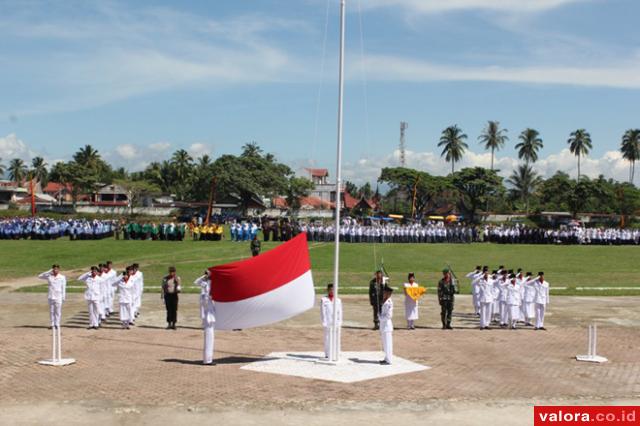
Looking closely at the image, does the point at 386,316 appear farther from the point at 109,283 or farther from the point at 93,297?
the point at 109,283

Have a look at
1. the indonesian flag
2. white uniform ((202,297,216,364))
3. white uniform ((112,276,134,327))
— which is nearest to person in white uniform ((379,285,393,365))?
the indonesian flag

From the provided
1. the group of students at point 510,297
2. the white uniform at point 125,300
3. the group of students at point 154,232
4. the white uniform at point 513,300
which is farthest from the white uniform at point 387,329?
the group of students at point 154,232

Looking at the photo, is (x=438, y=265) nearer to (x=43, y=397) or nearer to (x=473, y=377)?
(x=473, y=377)

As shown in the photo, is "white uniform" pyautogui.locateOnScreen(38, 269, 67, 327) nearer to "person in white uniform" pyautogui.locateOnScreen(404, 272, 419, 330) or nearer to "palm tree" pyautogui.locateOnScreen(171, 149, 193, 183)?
"person in white uniform" pyautogui.locateOnScreen(404, 272, 419, 330)

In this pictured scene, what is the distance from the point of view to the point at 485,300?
21.0 m

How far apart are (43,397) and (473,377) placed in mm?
8620

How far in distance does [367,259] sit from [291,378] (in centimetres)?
2554

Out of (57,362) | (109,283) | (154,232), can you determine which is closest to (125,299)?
(109,283)

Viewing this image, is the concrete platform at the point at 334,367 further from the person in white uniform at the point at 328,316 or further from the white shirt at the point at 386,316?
the white shirt at the point at 386,316

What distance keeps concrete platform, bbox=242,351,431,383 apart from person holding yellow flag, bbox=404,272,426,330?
142 inches

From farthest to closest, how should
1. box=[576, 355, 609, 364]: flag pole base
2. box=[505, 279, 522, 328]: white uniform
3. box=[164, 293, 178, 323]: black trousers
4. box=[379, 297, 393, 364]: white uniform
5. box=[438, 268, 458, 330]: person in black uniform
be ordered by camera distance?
1. box=[505, 279, 522, 328]: white uniform
2. box=[438, 268, 458, 330]: person in black uniform
3. box=[164, 293, 178, 323]: black trousers
4. box=[576, 355, 609, 364]: flag pole base
5. box=[379, 297, 393, 364]: white uniform

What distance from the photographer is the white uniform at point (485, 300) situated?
827 inches

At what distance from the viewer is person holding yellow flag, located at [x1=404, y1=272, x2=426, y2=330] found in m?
19.8

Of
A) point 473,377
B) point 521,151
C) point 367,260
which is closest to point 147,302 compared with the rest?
point 473,377
